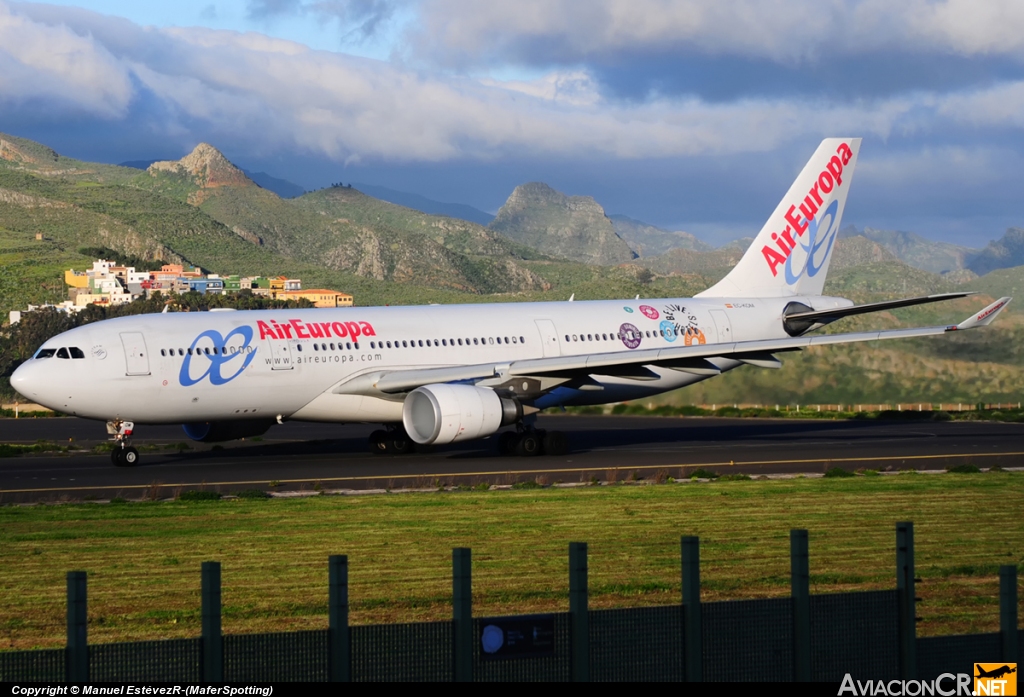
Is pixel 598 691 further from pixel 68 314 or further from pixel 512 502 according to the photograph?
pixel 68 314

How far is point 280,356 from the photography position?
103ft

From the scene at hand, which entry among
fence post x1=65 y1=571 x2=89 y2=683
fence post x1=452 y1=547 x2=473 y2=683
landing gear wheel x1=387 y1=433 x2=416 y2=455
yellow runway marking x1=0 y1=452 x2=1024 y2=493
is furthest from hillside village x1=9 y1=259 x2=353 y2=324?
fence post x1=65 y1=571 x2=89 y2=683

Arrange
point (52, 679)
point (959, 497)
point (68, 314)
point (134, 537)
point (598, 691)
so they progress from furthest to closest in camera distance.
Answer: point (68, 314) < point (959, 497) < point (134, 537) < point (598, 691) < point (52, 679)

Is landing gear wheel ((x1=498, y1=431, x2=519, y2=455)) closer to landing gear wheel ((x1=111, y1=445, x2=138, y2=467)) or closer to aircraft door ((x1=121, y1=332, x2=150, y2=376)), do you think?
landing gear wheel ((x1=111, y1=445, x2=138, y2=467))

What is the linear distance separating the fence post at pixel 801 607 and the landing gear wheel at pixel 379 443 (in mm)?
27044

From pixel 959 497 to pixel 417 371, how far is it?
46.8 feet

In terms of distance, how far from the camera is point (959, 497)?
2236 centimetres

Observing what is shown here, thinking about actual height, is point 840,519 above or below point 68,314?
below

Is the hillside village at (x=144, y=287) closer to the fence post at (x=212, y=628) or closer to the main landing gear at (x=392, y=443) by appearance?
the main landing gear at (x=392, y=443)

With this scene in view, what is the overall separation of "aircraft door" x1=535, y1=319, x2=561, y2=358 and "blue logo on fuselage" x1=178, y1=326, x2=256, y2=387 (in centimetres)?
854

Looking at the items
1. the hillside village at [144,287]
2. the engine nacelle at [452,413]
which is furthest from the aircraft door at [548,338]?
the hillside village at [144,287]

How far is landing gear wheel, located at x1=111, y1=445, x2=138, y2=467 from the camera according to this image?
103ft

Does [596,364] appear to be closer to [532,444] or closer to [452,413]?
Result: [532,444]

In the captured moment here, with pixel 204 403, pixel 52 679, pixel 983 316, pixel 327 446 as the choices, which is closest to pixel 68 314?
pixel 327 446
